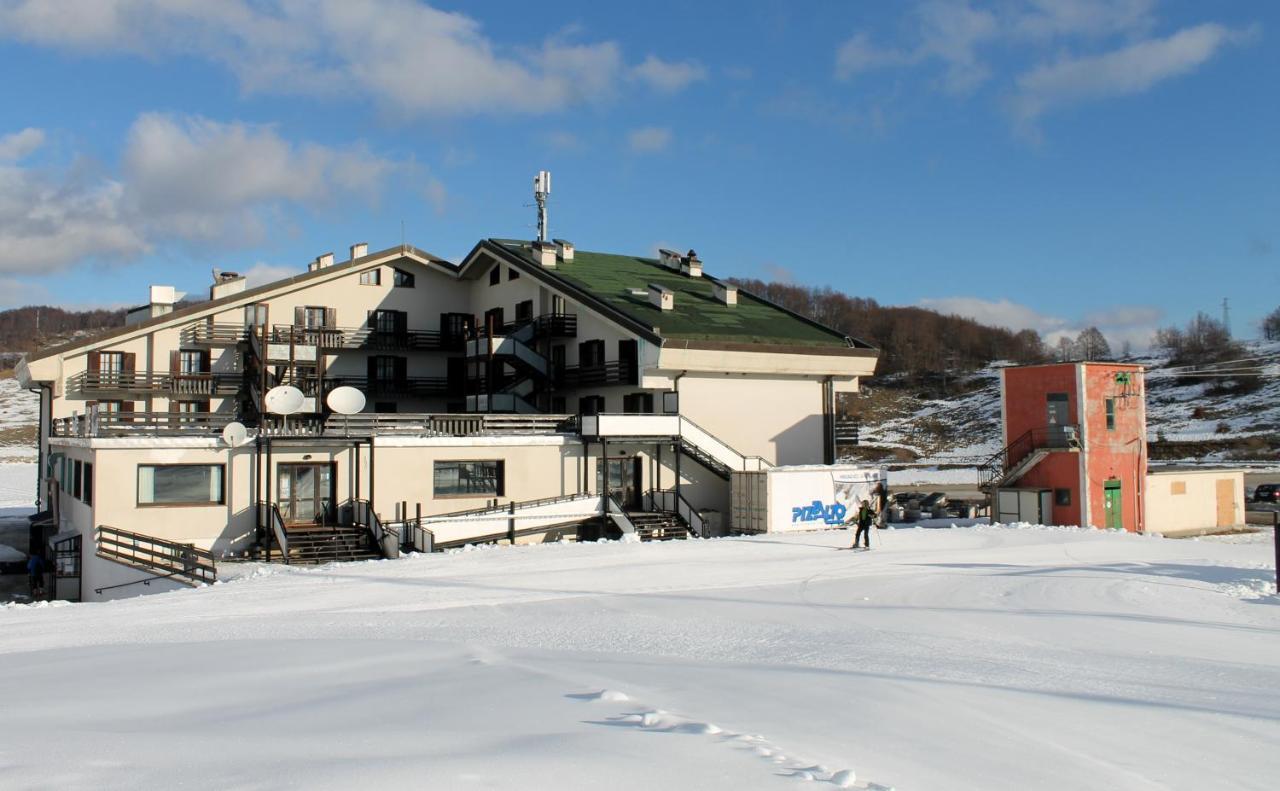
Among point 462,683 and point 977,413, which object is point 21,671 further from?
point 977,413

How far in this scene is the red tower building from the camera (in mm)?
39344

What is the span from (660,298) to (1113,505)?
19843 millimetres

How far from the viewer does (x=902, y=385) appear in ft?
501

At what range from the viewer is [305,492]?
104 ft

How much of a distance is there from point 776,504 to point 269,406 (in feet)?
54.9

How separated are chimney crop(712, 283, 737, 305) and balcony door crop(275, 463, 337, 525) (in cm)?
1950

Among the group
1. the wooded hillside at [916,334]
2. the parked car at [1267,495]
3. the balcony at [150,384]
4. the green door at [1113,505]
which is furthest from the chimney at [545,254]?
the wooded hillside at [916,334]

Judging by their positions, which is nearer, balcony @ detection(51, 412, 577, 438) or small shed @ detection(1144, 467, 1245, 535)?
balcony @ detection(51, 412, 577, 438)

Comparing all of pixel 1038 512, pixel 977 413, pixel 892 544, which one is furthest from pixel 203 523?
pixel 977 413

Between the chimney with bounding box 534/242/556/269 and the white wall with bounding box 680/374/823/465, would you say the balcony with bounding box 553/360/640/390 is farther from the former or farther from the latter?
the chimney with bounding box 534/242/556/269

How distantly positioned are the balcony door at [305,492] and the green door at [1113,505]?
1148 inches

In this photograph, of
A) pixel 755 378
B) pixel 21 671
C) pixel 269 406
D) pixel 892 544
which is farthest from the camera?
pixel 755 378

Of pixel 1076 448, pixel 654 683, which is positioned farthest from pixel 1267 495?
pixel 654 683

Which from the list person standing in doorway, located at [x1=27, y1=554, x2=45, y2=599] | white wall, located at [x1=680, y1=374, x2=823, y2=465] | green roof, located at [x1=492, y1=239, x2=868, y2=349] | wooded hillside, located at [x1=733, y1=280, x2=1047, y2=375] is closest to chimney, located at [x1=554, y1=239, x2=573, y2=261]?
green roof, located at [x1=492, y1=239, x2=868, y2=349]
